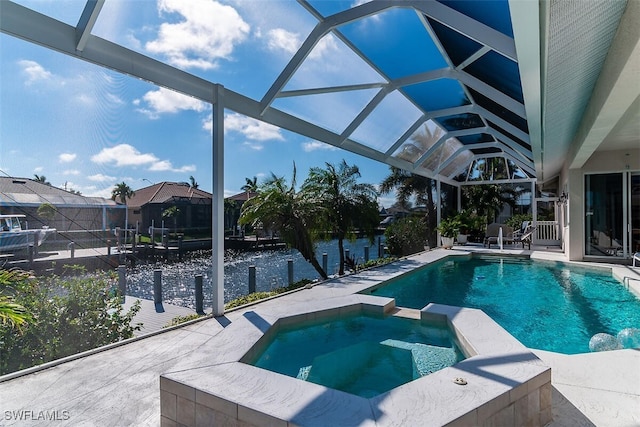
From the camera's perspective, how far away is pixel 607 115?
5.36 meters

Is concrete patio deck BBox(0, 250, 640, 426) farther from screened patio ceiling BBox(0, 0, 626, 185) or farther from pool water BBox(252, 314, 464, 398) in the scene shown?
screened patio ceiling BBox(0, 0, 626, 185)

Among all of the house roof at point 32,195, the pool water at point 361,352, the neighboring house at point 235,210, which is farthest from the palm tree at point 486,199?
the house roof at point 32,195

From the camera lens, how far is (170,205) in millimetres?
6477

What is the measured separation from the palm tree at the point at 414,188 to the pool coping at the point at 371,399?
14.9 metres

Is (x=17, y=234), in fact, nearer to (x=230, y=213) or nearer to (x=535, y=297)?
(x=230, y=213)

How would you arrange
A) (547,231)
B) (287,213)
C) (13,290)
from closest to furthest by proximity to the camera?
(13,290), (287,213), (547,231)

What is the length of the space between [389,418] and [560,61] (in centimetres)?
409

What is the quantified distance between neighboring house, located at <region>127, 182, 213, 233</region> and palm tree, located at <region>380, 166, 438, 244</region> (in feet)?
41.7

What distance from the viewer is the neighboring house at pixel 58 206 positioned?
154 inches

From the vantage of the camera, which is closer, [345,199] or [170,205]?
[170,205]

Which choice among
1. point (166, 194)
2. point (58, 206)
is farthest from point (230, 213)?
point (58, 206)

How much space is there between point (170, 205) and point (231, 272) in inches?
188

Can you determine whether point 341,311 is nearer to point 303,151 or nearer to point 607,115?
point 607,115

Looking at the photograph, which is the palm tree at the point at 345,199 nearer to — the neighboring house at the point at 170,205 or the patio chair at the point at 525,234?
the neighboring house at the point at 170,205
